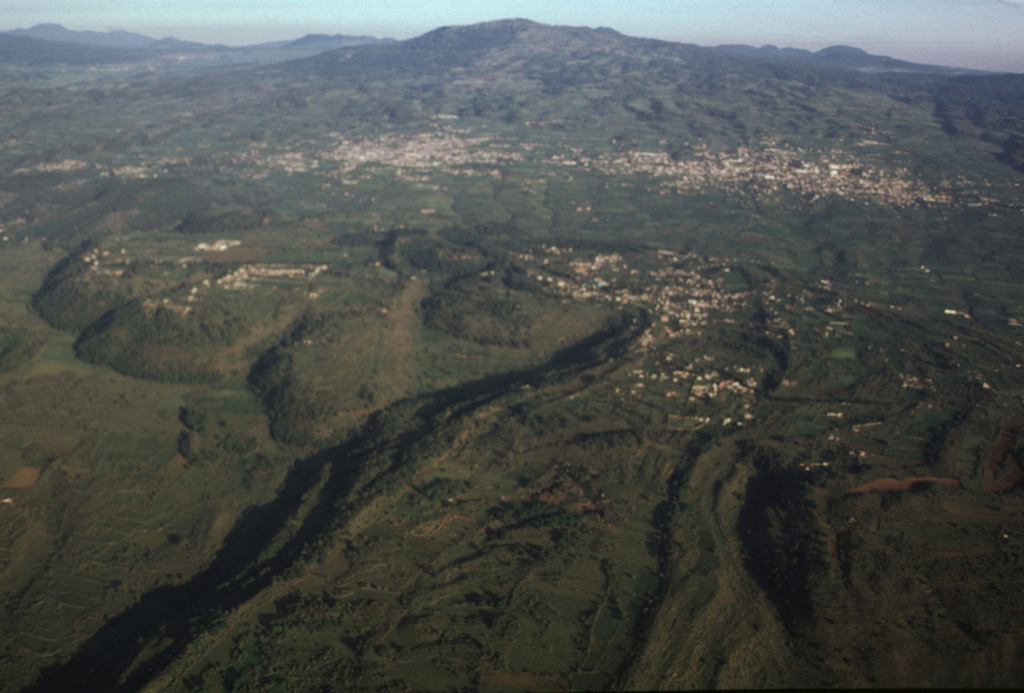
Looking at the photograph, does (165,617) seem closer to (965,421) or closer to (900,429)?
(900,429)

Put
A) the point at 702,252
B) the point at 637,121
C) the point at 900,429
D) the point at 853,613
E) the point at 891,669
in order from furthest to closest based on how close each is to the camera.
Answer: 1. the point at 637,121
2. the point at 702,252
3. the point at 900,429
4. the point at 853,613
5. the point at 891,669

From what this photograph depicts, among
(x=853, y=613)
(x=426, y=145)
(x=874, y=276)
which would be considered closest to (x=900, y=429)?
(x=853, y=613)

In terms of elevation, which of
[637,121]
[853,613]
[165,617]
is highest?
[637,121]

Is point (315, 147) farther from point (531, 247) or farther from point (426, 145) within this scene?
point (531, 247)

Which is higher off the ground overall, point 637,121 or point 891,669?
point 637,121

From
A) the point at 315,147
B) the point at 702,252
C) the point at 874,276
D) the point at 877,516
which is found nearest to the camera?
the point at 877,516

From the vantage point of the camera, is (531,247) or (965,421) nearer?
(965,421)

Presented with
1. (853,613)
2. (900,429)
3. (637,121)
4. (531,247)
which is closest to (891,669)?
(853,613)
